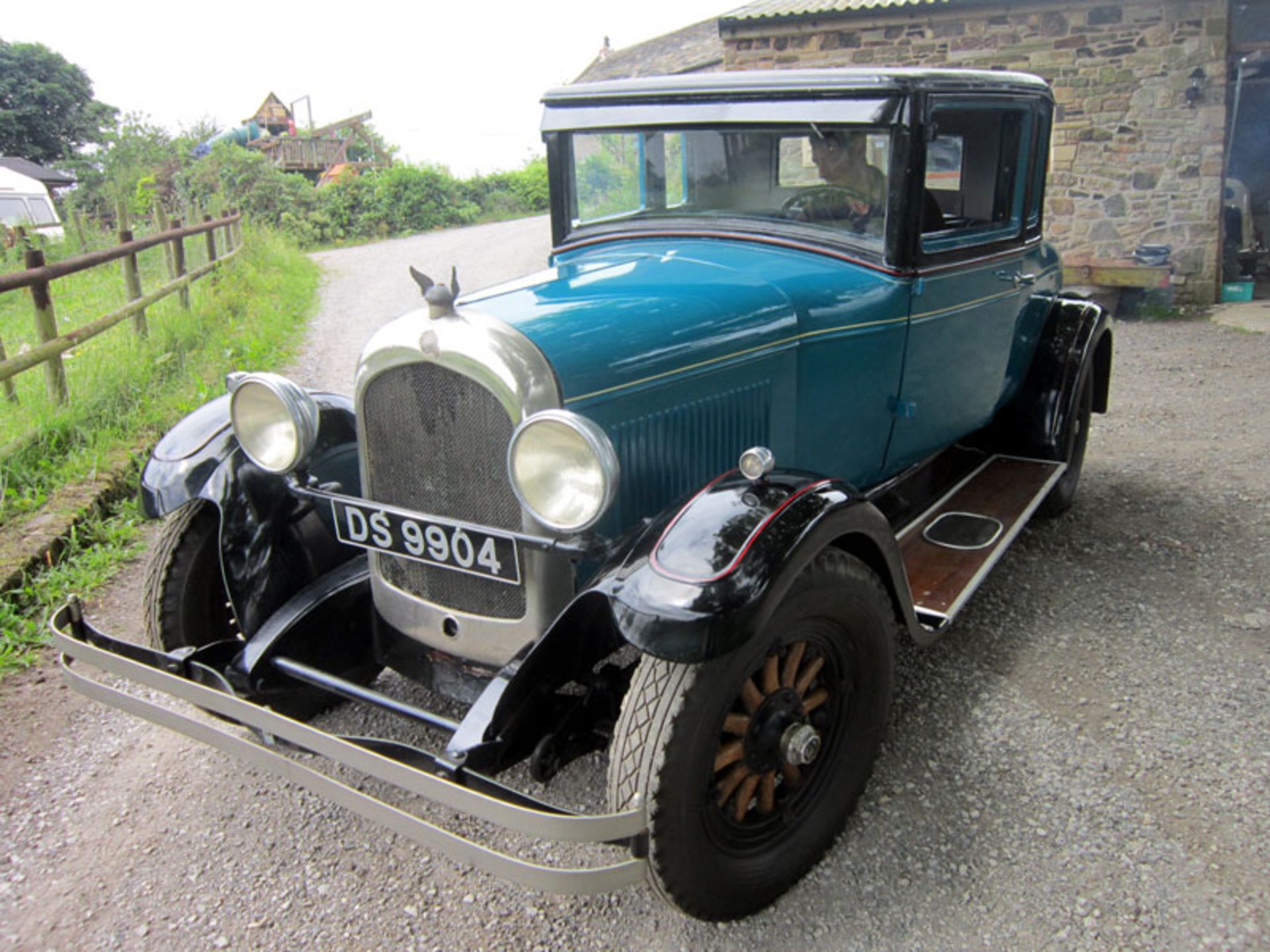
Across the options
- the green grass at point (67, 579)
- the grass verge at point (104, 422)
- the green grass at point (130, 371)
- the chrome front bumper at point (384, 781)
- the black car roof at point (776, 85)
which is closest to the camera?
the chrome front bumper at point (384, 781)

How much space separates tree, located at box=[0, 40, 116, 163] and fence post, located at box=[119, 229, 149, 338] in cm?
4672

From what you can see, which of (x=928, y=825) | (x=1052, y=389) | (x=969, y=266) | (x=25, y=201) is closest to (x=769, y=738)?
(x=928, y=825)

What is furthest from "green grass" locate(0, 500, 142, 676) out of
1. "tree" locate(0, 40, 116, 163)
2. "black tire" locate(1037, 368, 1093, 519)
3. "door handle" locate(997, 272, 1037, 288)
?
"tree" locate(0, 40, 116, 163)

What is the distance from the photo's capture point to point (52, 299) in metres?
6.66

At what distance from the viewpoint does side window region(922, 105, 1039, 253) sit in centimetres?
332

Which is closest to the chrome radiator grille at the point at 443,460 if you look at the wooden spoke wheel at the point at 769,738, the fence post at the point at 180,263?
the wooden spoke wheel at the point at 769,738

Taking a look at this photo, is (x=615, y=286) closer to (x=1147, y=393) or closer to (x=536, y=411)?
(x=536, y=411)

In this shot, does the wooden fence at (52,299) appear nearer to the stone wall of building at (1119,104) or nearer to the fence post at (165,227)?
the fence post at (165,227)

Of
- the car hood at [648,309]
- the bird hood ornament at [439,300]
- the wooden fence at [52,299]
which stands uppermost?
the bird hood ornament at [439,300]

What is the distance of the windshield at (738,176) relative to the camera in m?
2.93

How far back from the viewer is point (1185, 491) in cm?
463

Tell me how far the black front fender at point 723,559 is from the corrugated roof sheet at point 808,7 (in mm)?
9809

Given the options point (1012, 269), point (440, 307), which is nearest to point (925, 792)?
point (440, 307)

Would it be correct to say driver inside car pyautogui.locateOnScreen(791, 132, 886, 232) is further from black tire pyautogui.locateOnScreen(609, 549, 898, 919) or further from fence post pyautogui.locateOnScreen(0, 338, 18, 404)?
fence post pyautogui.locateOnScreen(0, 338, 18, 404)
